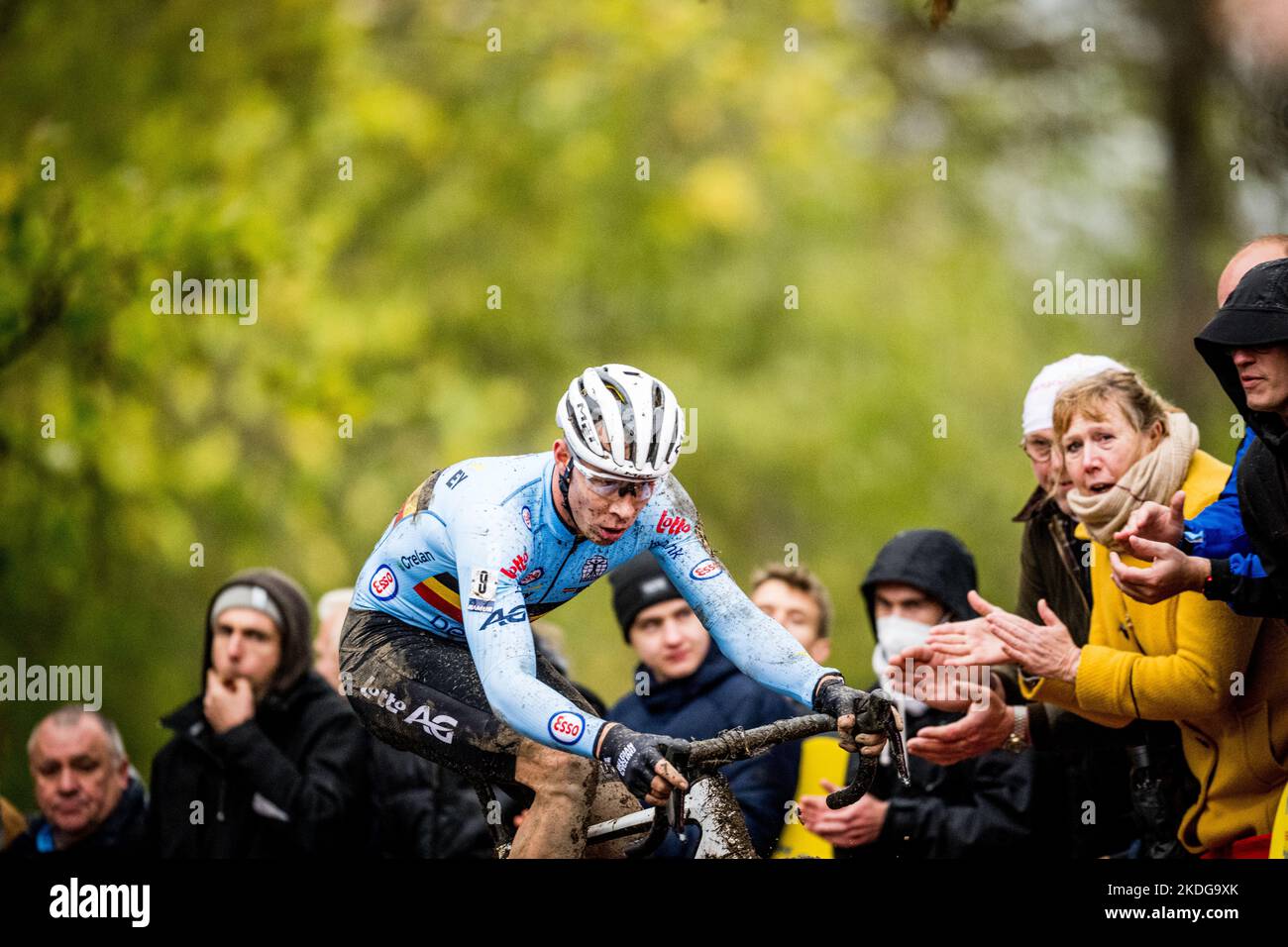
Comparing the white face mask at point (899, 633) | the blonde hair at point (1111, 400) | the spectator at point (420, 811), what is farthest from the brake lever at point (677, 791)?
the spectator at point (420, 811)

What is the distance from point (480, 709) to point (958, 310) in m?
9.31

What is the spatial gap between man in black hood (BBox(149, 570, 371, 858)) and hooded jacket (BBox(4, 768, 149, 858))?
0.91 ft

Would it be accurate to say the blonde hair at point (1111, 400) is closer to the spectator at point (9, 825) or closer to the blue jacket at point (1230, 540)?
the blue jacket at point (1230, 540)

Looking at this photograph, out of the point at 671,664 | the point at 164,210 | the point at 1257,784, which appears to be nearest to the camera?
the point at 1257,784

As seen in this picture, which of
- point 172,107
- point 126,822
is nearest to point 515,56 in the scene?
point 172,107

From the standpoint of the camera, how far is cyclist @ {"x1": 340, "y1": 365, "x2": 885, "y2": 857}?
17.0ft

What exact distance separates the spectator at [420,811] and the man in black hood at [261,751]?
0.08 m

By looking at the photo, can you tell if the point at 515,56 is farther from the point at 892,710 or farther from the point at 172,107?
the point at 892,710

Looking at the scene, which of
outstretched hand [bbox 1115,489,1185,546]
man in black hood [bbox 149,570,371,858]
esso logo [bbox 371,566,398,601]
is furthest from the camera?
man in black hood [bbox 149,570,371,858]

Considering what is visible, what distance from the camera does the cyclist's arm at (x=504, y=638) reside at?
4996 millimetres

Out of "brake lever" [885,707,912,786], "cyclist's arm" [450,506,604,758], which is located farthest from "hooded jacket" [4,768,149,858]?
"brake lever" [885,707,912,786]

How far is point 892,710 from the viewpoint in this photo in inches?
199

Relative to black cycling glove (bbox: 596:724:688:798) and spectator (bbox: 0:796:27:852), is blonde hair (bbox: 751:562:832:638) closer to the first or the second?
black cycling glove (bbox: 596:724:688:798)

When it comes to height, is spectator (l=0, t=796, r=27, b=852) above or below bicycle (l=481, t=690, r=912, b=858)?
below
